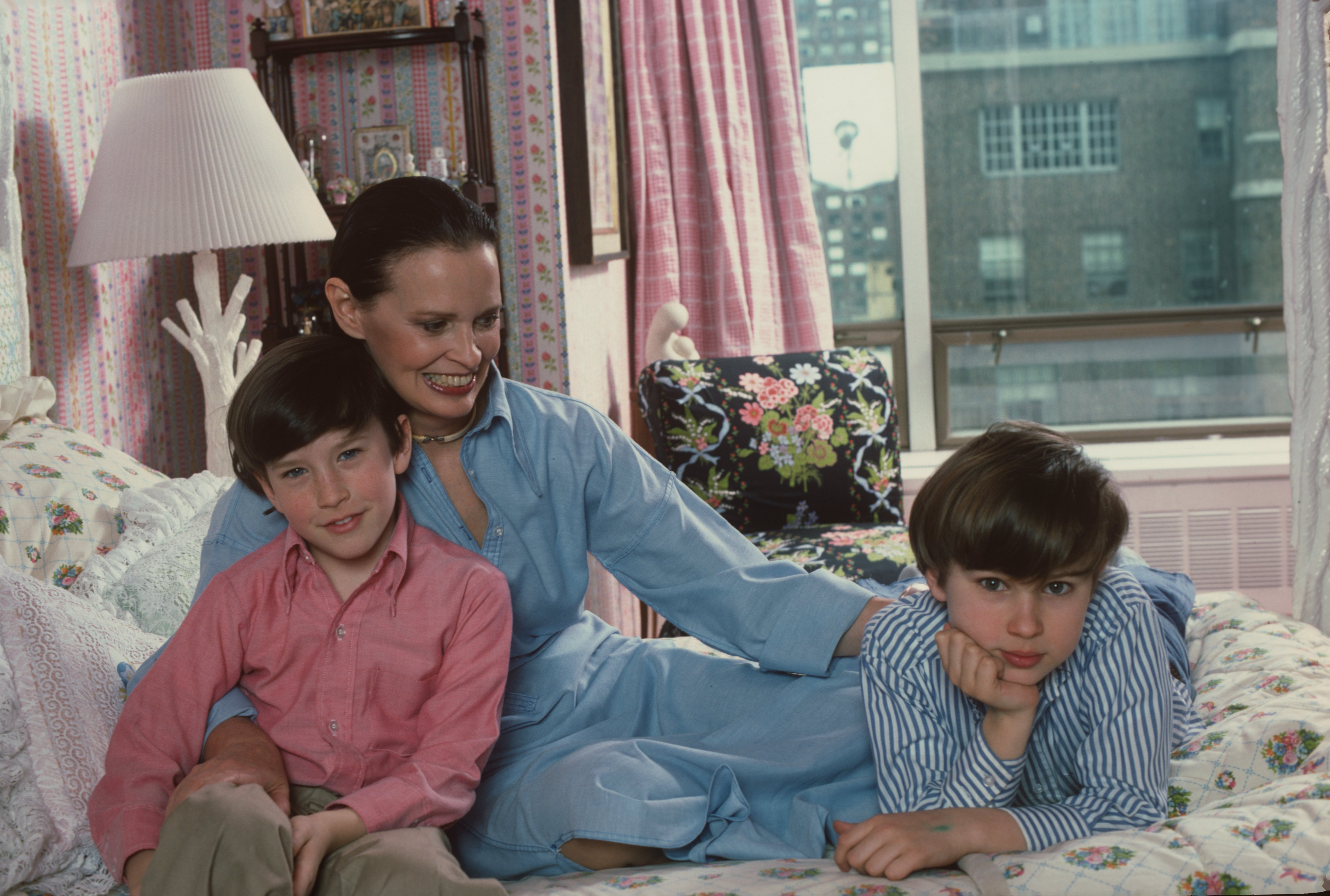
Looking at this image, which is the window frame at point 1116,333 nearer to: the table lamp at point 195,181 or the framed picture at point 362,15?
the framed picture at point 362,15

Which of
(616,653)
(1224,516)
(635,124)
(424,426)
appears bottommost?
(1224,516)

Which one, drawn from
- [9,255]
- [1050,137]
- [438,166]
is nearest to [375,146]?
[438,166]

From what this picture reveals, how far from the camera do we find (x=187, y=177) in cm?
190

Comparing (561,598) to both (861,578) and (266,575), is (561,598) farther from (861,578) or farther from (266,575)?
(861,578)

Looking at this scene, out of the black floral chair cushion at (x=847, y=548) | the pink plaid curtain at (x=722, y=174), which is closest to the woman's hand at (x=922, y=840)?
the black floral chair cushion at (x=847, y=548)

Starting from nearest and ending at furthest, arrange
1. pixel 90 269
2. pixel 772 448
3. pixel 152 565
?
pixel 152 565
pixel 90 269
pixel 772 448

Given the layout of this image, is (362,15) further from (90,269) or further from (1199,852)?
(1199,852)

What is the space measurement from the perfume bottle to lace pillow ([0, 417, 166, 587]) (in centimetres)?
112

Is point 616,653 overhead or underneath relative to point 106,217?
underneath

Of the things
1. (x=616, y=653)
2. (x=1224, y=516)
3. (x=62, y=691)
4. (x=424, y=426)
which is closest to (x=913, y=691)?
(x=616, y=653)

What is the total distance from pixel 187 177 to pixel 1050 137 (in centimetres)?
276

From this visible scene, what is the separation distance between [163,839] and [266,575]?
308mm

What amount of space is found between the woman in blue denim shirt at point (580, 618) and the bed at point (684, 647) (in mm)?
72

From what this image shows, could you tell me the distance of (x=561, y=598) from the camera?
136cm
